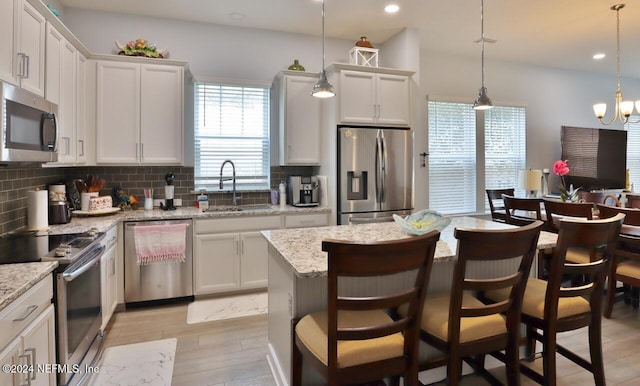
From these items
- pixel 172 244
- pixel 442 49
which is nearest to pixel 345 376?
pixel 172 244

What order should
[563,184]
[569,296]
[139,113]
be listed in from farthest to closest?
[563,184], [139,113], [569,296]

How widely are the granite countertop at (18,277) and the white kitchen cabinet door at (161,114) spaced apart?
80.9 inches

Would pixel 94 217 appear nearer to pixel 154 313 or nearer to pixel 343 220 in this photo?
pixel 154 313

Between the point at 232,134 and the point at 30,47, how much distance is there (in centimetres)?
215

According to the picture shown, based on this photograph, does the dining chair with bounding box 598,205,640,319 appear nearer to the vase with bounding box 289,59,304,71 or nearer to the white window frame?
the white window frame

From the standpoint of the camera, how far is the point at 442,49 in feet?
16.3

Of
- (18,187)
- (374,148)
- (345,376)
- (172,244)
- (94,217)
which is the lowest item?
(345,376)

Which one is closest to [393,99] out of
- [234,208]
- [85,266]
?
[234,208]

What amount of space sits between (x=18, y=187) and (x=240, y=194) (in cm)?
207

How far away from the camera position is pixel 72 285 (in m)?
1.95

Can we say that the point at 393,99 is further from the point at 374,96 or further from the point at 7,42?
the point at 7,42

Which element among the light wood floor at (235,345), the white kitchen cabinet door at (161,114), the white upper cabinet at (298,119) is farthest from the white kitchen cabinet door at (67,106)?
the white upper cabinet at (298,119)

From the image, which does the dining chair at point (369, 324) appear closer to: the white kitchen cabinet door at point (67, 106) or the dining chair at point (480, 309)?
the dining chair at point (480, 309)

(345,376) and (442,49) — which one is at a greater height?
(442,49)
